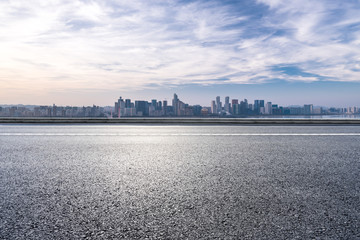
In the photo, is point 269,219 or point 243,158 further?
point 243,158

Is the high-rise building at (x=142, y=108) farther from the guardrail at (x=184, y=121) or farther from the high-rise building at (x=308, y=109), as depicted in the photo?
the guardrail at (x=184, y=121)

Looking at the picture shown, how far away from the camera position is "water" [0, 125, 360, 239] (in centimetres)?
186

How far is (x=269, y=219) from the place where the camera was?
6.61 feet

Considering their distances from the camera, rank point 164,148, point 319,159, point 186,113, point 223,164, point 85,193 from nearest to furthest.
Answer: point 85,193
point 223,164
point 319,159
point 164,148
point 186,113

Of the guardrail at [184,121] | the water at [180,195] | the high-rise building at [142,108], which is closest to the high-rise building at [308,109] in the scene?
the high-rise building at [142,108]

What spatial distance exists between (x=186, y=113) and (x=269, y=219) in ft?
462

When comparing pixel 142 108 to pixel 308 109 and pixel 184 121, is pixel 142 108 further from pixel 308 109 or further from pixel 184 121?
pixel 184 121

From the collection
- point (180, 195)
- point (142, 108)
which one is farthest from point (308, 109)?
point (180, 195)

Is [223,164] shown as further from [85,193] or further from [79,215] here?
[79,215]

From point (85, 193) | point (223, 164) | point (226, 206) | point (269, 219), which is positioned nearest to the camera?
point (269, 219)

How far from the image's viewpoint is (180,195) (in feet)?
8.39

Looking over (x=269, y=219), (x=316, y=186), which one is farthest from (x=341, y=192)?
(x=269, y=219)

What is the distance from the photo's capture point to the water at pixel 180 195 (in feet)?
6.12

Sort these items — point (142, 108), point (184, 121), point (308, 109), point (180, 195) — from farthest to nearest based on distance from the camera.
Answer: point (308, 109) < point (142, 108) < point (184, 121) < point (180, 195)
